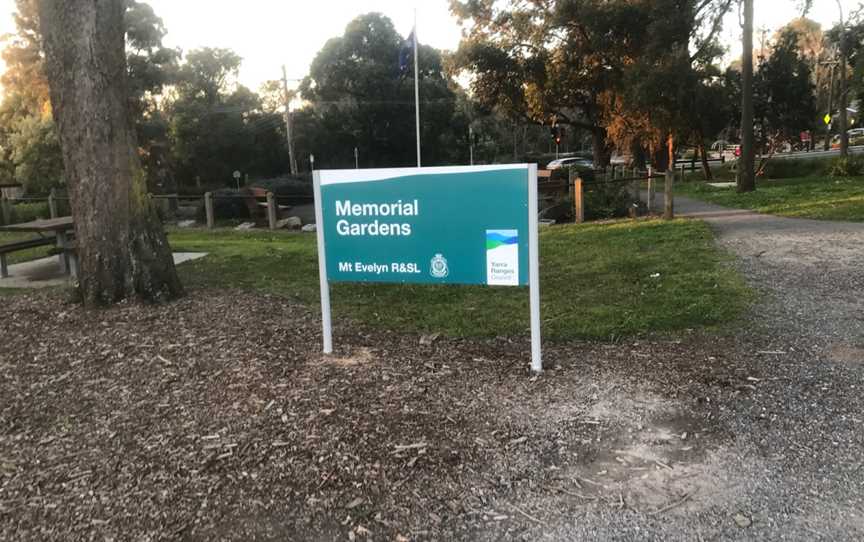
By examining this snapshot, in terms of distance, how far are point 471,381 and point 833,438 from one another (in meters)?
2.04

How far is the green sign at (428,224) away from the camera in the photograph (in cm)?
453

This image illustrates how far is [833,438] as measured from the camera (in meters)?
3.53

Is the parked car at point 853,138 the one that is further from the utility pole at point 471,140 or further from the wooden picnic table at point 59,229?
the wooden picnic table at point 59,229

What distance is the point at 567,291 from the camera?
7355 mm

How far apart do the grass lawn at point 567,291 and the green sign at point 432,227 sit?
1.08 meters

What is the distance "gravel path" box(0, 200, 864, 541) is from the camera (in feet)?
9.68

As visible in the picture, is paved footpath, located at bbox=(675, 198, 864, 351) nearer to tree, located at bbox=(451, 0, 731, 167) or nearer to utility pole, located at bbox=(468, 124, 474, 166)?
tree, located at bbox=(451, 0, 731, 167)

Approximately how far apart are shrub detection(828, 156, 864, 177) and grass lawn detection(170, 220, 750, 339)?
55.6ft

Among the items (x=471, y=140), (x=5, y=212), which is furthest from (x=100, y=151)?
(x=471, y=140)

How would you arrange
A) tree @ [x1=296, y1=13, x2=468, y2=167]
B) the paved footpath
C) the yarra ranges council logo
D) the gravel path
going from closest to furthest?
the gravel path, the yarra ranges council logo, the paved footpath, tree @ [x1=296, y1=13, x2=468, y2=167]

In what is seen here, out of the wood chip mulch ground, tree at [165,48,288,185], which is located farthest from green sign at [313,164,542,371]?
tree at [165,48,288,185]

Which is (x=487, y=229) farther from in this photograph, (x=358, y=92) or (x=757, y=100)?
(x=358, y=92)

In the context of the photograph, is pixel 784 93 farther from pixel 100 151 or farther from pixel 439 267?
pixel 100 151

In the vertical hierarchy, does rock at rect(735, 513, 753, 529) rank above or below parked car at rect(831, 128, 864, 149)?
below
